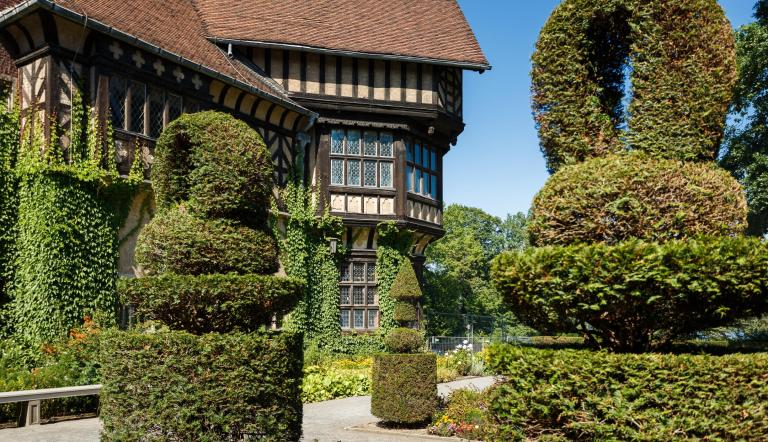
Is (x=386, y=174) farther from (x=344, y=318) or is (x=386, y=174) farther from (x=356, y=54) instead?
(x=344, y=318)

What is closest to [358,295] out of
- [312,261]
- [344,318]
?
[344,318]

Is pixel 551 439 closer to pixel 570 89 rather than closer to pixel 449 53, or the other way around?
pixel 570 89

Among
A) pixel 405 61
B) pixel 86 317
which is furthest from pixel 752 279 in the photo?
pixel 405 61

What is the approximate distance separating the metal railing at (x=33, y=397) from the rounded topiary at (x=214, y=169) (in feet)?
14.5

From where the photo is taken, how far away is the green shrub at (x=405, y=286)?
60.7 feet

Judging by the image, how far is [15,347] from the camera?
12.9 m

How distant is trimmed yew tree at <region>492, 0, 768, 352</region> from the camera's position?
6.35 metres

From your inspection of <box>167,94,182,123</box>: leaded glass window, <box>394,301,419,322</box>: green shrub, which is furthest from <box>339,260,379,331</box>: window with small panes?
<box>167,94,182,123</box>: leaded glass window

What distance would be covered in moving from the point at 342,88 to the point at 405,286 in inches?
231

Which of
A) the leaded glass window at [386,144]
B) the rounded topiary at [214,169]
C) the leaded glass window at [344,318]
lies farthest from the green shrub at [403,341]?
the leaded glass window at [386,144]

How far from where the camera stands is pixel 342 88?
66.0ft

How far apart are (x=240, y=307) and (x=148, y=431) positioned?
1465 millimetres

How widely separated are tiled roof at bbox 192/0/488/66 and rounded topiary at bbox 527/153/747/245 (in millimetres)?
13697

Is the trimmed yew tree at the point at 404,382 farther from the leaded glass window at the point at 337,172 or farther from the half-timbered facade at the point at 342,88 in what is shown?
the leaded glass window at the point at 337,172
